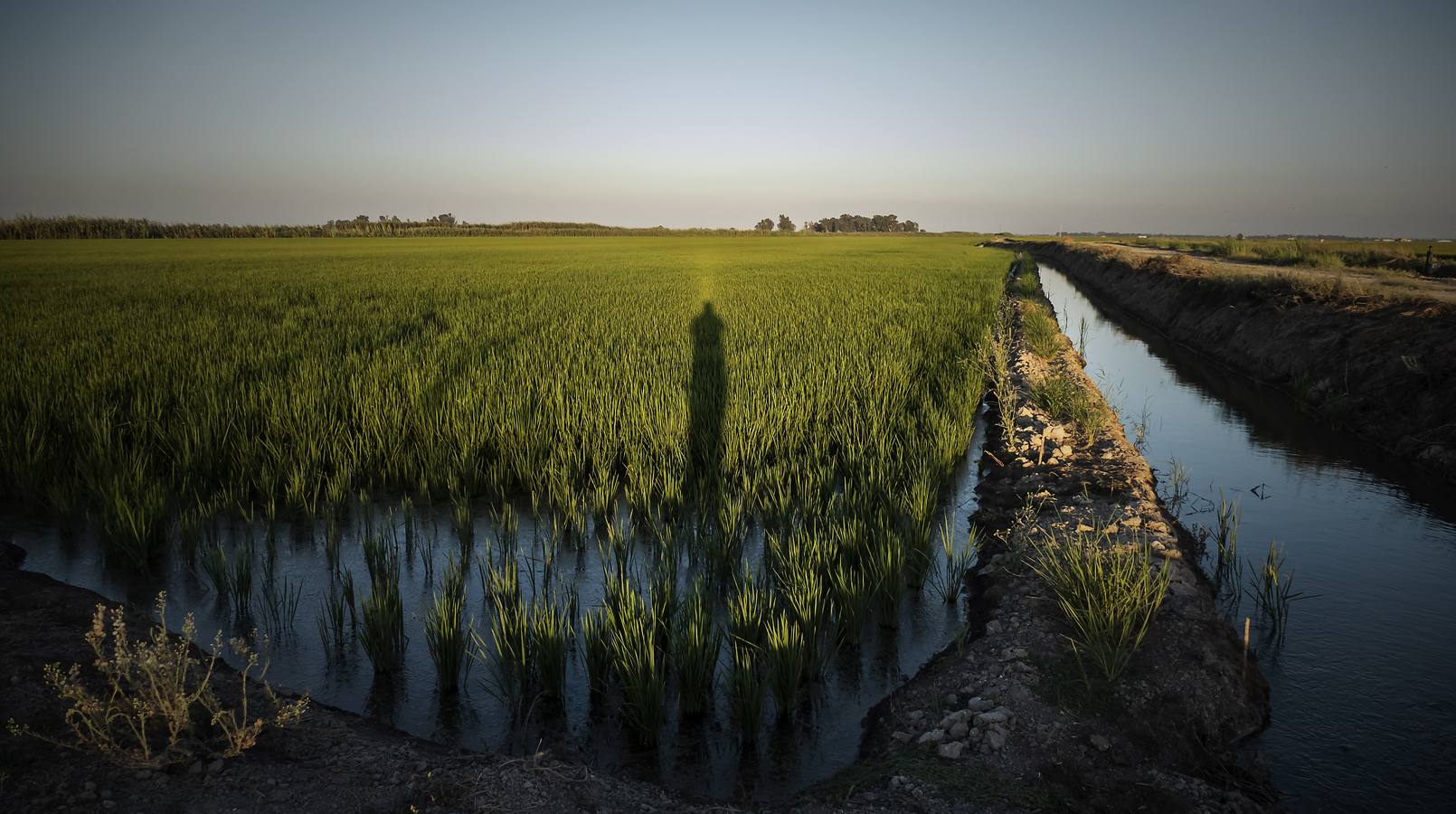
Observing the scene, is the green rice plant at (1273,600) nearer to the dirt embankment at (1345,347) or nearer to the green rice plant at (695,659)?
the green rice plant at (695,659)

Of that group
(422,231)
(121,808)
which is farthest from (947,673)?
(422,231)

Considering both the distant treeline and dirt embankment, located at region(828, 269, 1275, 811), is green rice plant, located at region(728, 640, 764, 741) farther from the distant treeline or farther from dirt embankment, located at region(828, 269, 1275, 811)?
the distant treeline

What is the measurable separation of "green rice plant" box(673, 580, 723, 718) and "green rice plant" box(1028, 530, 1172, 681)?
148 centimetres

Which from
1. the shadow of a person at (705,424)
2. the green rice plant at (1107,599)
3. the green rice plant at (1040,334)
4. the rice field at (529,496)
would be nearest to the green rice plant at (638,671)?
the rice field at (529,496)

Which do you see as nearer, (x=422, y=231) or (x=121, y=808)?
Answer: (x=121, y=808)

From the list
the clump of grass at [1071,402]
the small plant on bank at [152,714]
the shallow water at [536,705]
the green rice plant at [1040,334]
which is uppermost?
the green rice plant at [1040,334]

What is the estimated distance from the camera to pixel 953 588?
396 centimetres

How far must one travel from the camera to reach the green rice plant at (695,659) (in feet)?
9.30

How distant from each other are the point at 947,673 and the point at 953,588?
0.90m

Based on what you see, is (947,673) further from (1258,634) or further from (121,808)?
(121,808)

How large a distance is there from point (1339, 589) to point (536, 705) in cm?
458

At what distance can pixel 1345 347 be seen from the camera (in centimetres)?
911

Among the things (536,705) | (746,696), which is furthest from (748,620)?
(536,705)

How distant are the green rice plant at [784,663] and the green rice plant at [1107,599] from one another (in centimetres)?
112
